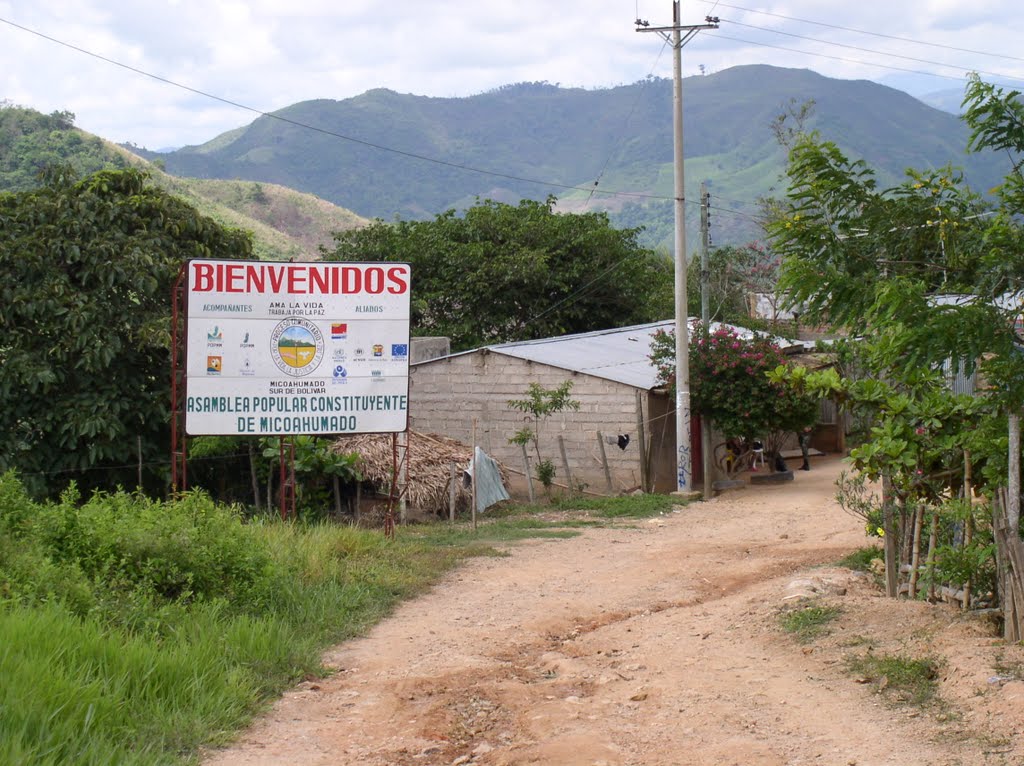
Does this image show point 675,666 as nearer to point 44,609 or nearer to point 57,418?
point 44,609

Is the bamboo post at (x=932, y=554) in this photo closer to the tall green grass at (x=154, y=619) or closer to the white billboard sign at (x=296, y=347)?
the tall green grass at (x=154, y=619)

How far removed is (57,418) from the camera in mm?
16000

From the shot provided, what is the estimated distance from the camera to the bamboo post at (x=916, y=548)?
8172 mm

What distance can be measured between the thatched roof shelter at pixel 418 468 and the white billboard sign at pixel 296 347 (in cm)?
370

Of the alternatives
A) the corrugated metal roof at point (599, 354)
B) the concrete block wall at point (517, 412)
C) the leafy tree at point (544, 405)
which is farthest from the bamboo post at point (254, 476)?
the corrugated metal roof at point (599, 354)

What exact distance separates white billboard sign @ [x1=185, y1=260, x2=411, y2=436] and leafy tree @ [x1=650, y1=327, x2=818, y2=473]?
8.39m

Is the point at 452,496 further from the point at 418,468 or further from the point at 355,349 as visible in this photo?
the point at 355,349

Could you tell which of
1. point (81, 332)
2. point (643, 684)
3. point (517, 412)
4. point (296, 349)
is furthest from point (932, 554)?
point (517, 412)

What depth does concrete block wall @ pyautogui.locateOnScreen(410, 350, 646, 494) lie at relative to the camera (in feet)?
66.4

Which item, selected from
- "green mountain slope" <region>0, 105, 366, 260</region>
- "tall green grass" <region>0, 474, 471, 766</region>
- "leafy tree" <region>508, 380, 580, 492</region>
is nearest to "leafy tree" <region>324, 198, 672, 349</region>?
"green mountain slope" <region>0, 105, 366, 260</region>

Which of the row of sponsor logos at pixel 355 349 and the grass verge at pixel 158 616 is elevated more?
the row of sponsor logos at pixel 355 349

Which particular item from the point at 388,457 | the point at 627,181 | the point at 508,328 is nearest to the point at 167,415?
the point at 388,457

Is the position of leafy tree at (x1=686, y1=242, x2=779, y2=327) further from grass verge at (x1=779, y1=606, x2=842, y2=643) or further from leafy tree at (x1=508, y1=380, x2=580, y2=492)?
grass verge at (x1=779, y1=606, x2=842, y2=643)

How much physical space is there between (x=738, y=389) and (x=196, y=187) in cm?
6272
